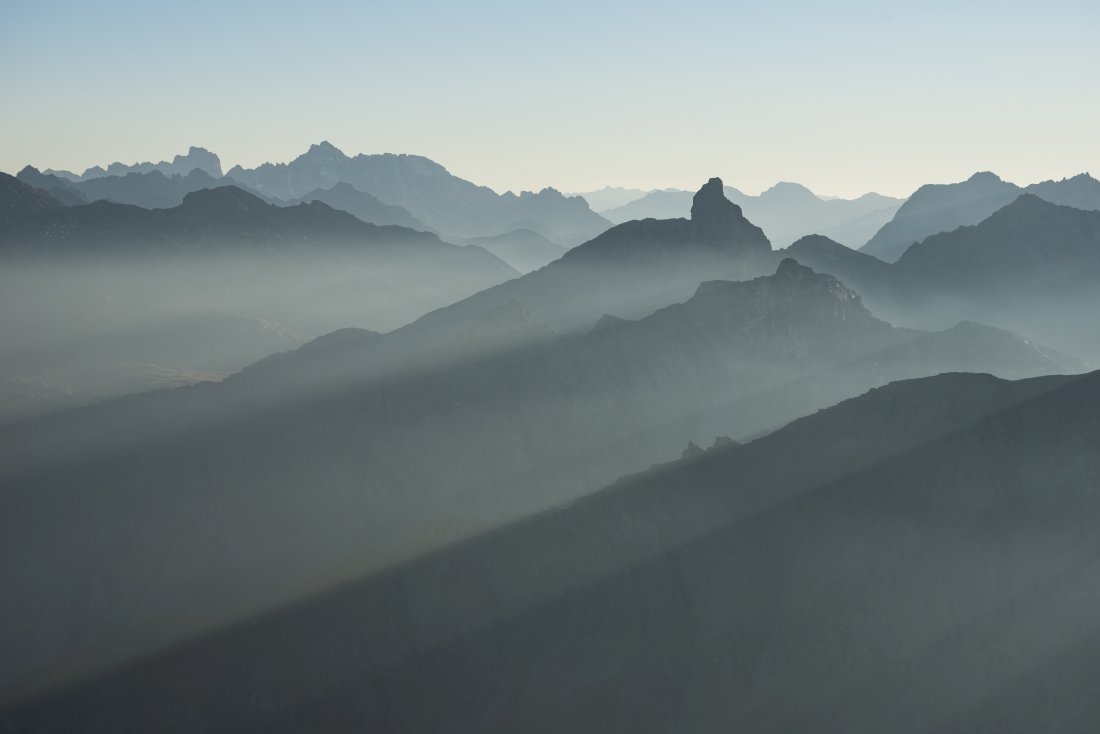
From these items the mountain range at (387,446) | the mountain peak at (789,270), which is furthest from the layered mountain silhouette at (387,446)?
the mountain peak at (789,270)

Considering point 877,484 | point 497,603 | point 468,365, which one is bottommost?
point 497,603

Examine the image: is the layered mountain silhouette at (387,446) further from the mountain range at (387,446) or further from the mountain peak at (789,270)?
the mountain peak at (789,270)

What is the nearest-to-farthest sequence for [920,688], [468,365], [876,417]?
1. [920,688]
2. [876,417]
3. [468,365]

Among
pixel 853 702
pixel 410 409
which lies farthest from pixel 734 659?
pixel 410 409

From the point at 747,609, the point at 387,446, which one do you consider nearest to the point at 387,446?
A: the point at 387,446

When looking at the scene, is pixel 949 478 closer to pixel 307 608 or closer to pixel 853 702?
pixel 853 702

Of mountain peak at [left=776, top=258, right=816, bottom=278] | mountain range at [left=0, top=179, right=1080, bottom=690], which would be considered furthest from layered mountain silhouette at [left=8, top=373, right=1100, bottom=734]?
mountain peak at [left=776, top=258, right=816, bottom=278]
